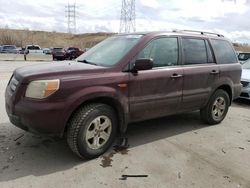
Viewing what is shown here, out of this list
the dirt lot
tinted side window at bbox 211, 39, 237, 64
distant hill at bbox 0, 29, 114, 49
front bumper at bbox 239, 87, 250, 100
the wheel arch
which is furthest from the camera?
distant hill at bbox 0, 29, 114, 49

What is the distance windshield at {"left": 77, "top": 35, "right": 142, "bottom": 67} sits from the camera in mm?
4590

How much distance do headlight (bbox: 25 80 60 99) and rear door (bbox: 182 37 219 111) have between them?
2.44 meters

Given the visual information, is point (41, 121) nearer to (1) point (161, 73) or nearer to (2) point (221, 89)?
(1) point (161, 73)

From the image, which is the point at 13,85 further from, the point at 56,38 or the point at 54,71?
the point at 56,38

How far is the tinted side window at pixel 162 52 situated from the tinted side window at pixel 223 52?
3.97 feet

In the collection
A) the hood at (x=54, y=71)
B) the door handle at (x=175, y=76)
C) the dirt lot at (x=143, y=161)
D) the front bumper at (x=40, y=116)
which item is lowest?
the dirt lot at (x=143, y=161)

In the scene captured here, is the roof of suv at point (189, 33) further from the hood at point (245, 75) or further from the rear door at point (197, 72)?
the hood at point (245, 75)

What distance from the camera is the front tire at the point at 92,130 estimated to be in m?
3.96

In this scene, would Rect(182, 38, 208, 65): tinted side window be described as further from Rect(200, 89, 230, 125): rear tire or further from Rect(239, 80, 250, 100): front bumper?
Rect(239, 80, 250, 100): front bumper

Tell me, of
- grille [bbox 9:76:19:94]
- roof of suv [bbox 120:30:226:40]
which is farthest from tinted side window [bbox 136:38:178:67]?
grille [bbox 9:76:19:94]

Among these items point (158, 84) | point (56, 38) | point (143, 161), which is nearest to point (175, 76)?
point (158, 84)

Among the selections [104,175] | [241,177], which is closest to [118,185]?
[104,175]

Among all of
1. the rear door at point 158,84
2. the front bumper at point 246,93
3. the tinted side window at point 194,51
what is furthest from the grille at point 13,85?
the front bumper at point 246,93

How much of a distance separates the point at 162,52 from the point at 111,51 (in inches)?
33.8
